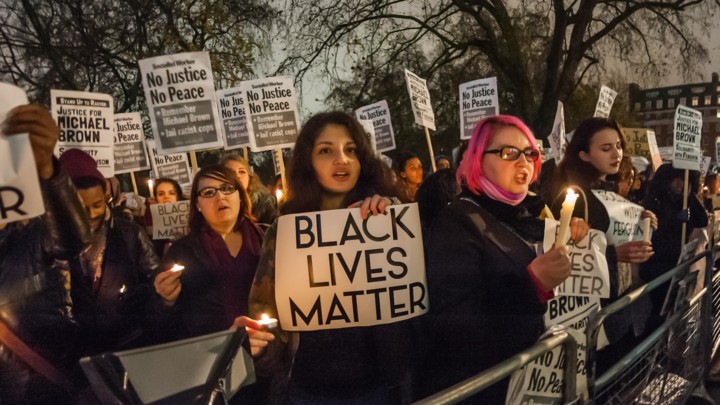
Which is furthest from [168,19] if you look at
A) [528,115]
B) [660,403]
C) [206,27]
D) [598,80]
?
[660,403]

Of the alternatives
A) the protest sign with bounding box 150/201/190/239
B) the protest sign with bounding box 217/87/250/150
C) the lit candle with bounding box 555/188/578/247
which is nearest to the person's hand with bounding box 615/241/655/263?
the lit candle with bounding box 555/188/578/247

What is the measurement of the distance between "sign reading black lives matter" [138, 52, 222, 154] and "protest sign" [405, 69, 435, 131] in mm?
3572

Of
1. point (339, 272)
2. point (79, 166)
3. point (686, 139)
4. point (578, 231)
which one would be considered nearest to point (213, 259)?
point (339, 272)

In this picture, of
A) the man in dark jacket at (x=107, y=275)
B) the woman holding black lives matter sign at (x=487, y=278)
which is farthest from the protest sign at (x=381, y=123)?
the woman holding black lives matter sign at (x=487, y=278)

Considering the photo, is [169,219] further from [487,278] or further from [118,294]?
[487,278]

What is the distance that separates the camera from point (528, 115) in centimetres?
1856

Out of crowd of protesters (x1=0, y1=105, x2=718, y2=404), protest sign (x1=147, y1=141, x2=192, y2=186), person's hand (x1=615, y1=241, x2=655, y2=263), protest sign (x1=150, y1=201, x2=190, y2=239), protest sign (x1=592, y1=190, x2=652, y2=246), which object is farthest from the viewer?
protest sign (x1=147, y1=141, x2=192, y2=186)

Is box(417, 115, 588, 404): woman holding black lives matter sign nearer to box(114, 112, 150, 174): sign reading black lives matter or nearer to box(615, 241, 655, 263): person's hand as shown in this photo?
box(615, 241, 655, 263): person's hand

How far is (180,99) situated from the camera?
577cm

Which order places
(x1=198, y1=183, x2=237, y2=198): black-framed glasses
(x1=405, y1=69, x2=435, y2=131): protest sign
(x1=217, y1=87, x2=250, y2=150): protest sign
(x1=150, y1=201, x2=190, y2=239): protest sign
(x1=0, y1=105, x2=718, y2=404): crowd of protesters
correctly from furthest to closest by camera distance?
(x1=217, y1=87, x2=250, y2=150): protest sign → (x1=405, y1=69, x2=435, y2=131): protest sign → (x1=150, y1=201, x2=190, y2=239): protest sign → (x1=198, y1=183, x2=237, y2=198): black-framed glasses → (x1=0, y1=105, x2=718, y2=404): crowd of protesters

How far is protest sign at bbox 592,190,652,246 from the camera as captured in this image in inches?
136

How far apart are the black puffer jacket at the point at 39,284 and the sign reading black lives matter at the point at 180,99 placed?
3726 millimetres

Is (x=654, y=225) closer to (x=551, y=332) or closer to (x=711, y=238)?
(x=551, y=332)

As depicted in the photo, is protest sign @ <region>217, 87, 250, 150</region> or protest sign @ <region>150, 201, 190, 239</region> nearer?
protest sign @ <region>150, 201, 190, 239</region>
